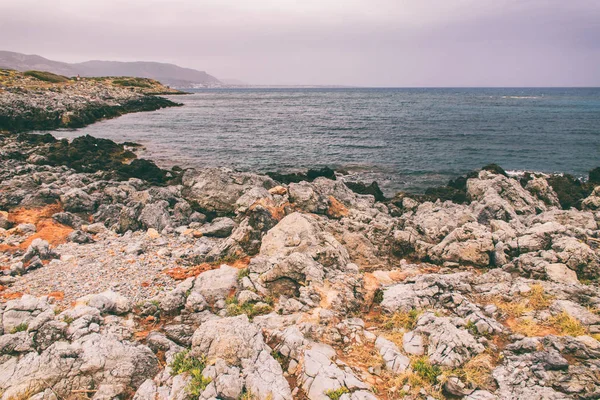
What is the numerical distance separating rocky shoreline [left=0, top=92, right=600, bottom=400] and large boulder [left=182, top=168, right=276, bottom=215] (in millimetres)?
1185

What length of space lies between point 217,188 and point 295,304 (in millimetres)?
12906

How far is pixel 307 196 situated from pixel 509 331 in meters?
11.0

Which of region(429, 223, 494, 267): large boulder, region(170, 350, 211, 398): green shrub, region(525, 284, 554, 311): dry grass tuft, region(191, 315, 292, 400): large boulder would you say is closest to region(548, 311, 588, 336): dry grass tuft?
Answer: region(525, 284, 554, 311): dry grass tuft

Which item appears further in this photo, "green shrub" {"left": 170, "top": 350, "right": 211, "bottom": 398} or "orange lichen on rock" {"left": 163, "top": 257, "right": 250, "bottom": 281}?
"orange lichen on rock" {"left": 163, "top": 257, "right": 250, "bottom": 281}

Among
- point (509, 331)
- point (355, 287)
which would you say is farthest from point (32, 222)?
point (509, 331)

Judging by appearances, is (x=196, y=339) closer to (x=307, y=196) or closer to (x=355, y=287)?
(x=355, y=287)

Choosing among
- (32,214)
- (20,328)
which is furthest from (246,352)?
(32,214)

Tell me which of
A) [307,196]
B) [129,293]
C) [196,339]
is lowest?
[129,293]

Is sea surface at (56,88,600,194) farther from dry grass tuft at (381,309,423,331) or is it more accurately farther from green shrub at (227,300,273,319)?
green shrub at (227,300,273,319)

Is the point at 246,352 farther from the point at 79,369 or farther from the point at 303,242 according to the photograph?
the point at 303,242

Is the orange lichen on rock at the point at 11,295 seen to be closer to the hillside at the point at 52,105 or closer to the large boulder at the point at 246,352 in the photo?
the large boulder at the point at 246,352

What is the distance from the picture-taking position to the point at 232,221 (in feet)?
Answer: 57.8

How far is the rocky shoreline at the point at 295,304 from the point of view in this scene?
7375 mm

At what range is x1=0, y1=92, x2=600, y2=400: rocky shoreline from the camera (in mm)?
7375
